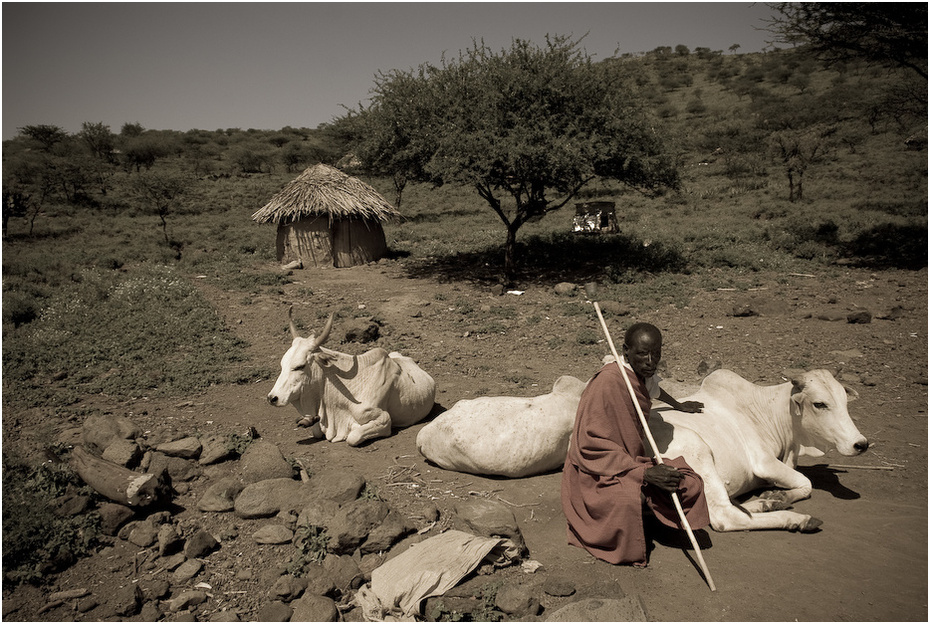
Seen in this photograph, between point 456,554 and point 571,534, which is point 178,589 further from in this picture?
point 571,534

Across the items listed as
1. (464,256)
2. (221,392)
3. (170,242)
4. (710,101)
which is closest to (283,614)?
(221,392)

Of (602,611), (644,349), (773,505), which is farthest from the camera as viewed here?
(773,505)

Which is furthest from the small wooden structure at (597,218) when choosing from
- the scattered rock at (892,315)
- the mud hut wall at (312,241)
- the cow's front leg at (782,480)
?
the cow's front leg at (782,480)

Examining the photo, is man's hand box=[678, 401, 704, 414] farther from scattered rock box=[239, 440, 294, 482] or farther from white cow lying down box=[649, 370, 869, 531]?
scattered rock box=[239, 440, 294, 482]

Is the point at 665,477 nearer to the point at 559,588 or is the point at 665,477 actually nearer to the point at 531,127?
the point at 559,588

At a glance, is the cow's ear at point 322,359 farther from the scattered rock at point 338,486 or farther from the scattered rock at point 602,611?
the scattered rock at point 602,611

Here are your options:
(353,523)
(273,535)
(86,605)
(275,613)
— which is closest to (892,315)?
(353,523)

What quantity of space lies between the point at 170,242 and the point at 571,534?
18386mm

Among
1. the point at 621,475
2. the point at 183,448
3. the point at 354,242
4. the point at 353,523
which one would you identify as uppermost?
the point at 354,242

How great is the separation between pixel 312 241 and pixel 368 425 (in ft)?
32.3

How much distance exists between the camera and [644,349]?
369 cm

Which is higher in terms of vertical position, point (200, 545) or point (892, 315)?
point (892, 315)

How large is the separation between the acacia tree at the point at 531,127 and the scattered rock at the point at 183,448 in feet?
27.0

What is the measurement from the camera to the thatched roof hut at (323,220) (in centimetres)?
1430
